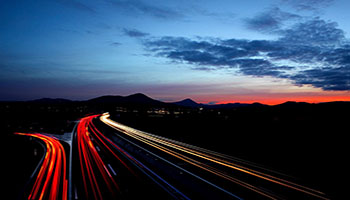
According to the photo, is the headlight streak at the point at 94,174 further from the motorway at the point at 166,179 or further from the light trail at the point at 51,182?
the light trail at the point at 51,182

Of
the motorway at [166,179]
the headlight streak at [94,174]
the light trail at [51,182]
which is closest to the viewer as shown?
the motorway at [166,179]

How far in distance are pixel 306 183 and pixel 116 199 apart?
1386 centimetres

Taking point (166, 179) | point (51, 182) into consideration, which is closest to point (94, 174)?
point (51, 182)

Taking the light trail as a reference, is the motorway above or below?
above

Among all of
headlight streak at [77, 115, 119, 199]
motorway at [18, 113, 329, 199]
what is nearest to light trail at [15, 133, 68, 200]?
motorway at [18, 113, 329, 199]

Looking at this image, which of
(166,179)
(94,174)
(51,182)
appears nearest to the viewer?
(51,182)

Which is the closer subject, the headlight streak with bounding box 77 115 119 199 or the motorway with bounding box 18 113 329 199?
the motorway with bounding box 18 113 329 199

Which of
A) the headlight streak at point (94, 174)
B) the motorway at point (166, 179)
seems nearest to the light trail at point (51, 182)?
the motorway at point (166, 179)

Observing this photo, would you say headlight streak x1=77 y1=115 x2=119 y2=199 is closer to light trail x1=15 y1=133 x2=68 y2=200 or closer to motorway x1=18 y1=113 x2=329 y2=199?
motorway x1=18 y1=113 x2=329 y2=199

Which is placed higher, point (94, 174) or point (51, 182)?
point (94, 174)

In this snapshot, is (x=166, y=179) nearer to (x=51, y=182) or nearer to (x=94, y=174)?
(x=94, y=174)

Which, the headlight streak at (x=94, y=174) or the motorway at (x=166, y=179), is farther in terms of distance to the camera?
the headlight streak at (x=94, y=174)

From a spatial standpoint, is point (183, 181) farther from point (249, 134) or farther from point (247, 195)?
point (249, 134)

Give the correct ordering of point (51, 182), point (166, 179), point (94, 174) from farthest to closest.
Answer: point (94, 174) < point (166, 179) < point (51, 182)
